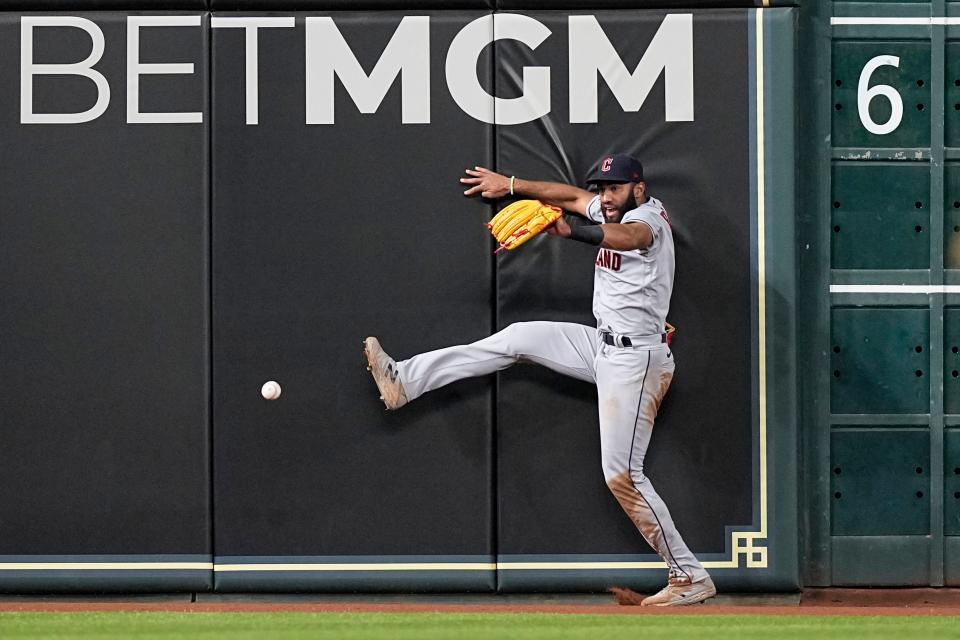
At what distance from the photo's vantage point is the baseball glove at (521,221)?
20.1 feet

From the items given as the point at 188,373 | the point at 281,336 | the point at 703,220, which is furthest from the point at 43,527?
the point at 703,220

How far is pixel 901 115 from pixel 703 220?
4.14 feet

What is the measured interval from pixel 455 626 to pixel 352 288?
176 centimetres

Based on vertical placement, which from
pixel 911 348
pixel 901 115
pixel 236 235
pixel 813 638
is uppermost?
pixel 901 115

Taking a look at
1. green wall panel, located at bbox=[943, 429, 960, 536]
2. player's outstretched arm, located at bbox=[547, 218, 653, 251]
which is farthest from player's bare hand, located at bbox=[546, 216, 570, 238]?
green wall panel, located at bbox=[943, 429, 960, 536]

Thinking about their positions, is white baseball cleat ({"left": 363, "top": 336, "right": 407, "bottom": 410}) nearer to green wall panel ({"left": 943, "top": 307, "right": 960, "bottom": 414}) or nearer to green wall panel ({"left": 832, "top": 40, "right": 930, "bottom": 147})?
green wall panel ({"left": 832, "top": 40, "right": 930, "bottom": 147})

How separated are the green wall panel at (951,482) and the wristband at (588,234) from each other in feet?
7.47

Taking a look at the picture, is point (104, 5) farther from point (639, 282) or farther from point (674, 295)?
point (674, 295)

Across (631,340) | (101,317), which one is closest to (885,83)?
(631,340)

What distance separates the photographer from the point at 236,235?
6.44 meters

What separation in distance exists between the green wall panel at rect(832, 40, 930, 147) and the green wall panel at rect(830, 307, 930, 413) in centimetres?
91

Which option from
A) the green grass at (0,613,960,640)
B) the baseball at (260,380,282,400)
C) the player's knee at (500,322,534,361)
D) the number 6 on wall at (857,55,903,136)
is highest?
the number 6 on wall at (857,55,903,136)

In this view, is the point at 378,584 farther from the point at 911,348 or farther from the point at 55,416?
the point at 911,348

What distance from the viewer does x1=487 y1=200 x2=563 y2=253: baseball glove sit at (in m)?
6.12
